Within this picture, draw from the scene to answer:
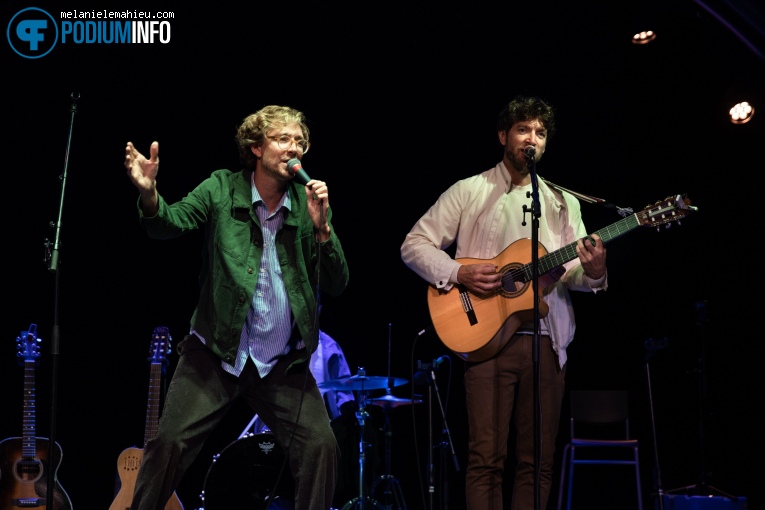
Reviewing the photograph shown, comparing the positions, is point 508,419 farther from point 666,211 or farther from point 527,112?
point 527,112

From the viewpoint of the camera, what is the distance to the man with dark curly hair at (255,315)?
3344mm

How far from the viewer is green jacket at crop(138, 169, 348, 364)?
3459 millimetres

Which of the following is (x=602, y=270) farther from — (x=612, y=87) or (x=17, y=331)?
(x=17, y=331)

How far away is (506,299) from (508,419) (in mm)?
618

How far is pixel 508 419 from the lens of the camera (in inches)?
159

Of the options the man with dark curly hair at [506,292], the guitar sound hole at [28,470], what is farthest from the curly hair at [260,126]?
the guitar sound hole at [28,470]

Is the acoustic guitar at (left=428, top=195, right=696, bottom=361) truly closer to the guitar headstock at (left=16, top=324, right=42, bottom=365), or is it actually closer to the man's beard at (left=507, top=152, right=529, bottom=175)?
the man's beard at (left=507, top=152, right=529, bottom=175)

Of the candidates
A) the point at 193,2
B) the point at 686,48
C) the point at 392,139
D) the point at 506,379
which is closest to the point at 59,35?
the point at 193,2

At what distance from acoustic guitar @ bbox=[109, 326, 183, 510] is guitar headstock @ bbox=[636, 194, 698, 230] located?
142 inches

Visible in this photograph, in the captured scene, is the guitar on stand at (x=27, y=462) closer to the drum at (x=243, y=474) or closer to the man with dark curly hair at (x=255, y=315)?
the drum at (x=243, y=474)

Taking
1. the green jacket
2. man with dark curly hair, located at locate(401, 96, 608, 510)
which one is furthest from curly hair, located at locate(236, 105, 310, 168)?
man with dark curly hair, located at locate(401, 96, 608, 510)

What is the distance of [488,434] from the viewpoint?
3955 mm

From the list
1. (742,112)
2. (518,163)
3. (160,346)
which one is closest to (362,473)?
(160,346)

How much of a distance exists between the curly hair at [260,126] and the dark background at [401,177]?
2.95 meters
